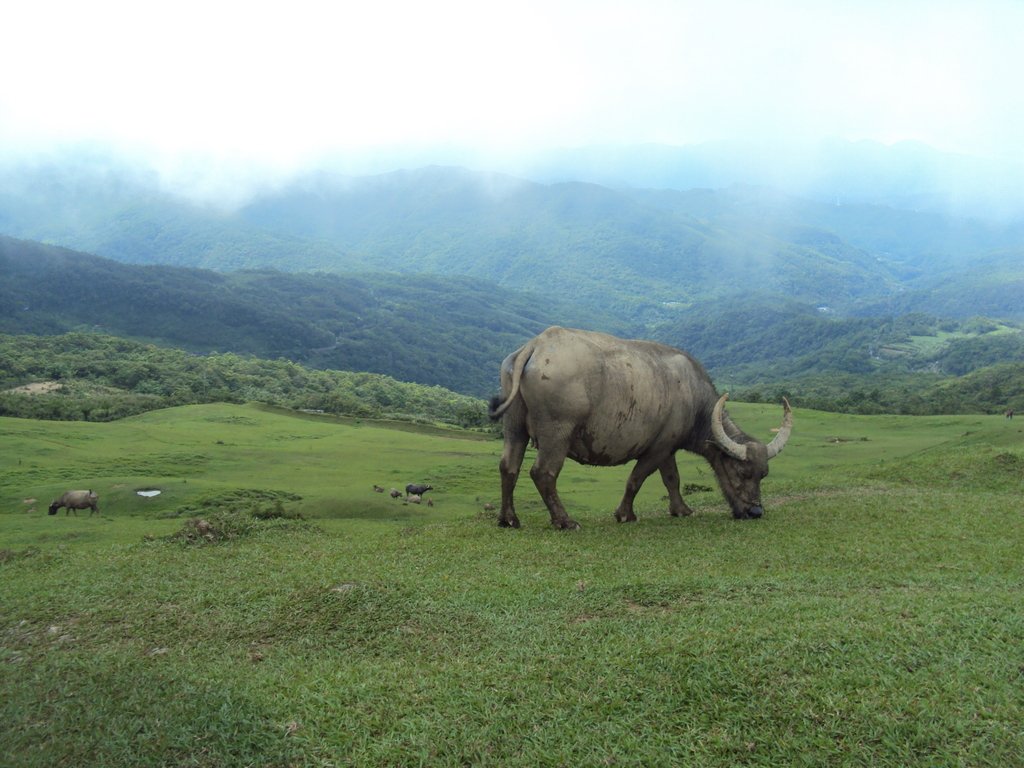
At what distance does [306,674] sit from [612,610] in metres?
3.12

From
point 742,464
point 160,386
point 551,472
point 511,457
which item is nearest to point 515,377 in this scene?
point 511,457

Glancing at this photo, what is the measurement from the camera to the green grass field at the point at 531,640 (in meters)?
4.76

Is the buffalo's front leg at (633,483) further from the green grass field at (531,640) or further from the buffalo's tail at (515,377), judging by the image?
the buffalo's tail at (515,377)

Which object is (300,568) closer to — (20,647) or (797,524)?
(20,647)

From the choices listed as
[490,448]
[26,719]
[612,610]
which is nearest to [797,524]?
[612,610]

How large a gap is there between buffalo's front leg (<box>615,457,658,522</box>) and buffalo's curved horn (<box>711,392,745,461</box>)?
4.15 ft

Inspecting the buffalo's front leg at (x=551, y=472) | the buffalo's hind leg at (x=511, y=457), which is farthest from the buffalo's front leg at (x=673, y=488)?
the buffalo's hind leg at (x=511, y=457)

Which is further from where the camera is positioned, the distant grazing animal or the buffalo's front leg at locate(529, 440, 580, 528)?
the distant grazing animal

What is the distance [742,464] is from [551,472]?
12.4 feet

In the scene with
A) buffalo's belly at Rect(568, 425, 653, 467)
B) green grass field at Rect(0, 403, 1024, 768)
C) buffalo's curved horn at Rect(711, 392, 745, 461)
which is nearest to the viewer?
green grass field at Rect(0, 403, 1024, 768)

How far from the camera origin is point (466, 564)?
9.48 meters

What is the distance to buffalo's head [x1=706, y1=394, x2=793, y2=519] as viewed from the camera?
12844mm

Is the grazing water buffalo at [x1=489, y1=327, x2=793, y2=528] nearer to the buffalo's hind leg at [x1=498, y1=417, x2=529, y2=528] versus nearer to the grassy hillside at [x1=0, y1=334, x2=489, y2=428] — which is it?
the buffalo's hind leg at [x1=498, y1=417, x2=529, y2=528]

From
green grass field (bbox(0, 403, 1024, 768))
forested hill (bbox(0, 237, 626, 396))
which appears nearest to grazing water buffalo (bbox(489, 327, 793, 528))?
green grass field (bbox(0, 403, 1024, 768))
